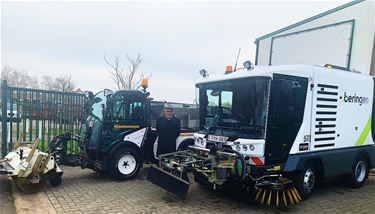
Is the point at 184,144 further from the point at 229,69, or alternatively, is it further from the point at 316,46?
the point at 316,46

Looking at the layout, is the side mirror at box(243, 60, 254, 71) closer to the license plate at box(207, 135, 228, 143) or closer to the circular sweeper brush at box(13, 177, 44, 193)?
the license plate at box(207, 135, 228, 143)

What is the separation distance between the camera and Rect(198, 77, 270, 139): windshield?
473 centimetres

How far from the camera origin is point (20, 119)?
7305 mm

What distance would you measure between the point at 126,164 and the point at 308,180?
13.1 ft

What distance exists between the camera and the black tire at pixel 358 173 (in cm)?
631

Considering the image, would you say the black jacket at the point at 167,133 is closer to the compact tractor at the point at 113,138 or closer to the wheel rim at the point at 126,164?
the compact tractor at the point at 113,138

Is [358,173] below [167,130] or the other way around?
below

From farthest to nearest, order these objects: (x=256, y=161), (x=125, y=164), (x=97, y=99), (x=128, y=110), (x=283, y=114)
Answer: (x=97, y=99) → (x=128, y=110) → (x=125, y=164) → (x=283, y=114) → (x=256, y=161)

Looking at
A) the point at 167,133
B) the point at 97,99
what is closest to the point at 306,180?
the point at 167,133

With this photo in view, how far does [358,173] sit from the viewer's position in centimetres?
655

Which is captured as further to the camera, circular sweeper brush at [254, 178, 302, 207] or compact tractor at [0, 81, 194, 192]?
compact tractor at [0, 81, 194, 192]

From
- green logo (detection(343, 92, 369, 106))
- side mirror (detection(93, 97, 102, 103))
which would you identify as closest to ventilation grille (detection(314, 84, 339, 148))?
green logo (detection(343, 92, 369, 106))

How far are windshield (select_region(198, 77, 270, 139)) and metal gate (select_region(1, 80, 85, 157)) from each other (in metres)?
3.54

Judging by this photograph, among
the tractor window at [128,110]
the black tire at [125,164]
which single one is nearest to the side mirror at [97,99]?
the tractor window at [128,110]
